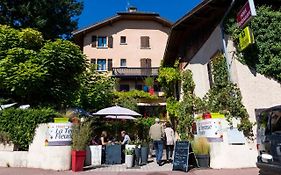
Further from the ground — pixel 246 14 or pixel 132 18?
pixel 132 18

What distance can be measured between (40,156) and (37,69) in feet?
14.6

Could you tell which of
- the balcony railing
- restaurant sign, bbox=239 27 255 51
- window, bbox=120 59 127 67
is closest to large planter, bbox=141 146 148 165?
restaurant sign, bbox=239 27 255 51

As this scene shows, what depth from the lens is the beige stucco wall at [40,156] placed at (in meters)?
10.7

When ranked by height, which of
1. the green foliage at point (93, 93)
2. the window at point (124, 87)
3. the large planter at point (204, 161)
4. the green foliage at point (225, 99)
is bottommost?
the large planter at point (204, 161)

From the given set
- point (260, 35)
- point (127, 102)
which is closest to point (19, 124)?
point (260, 35)

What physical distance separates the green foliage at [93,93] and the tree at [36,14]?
1056cm

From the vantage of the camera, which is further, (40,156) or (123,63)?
(123,63)

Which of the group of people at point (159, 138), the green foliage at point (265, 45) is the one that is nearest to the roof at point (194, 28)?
the green foliage at point (265, 45)

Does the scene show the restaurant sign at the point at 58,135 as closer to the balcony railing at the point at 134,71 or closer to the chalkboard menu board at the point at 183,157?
the chalkboard menu board at the point at 183,157

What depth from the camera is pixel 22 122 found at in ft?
38.4

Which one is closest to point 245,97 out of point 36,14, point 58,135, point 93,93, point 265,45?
point 265,45

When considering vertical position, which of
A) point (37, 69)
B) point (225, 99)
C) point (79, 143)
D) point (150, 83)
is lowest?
point (79, 143)

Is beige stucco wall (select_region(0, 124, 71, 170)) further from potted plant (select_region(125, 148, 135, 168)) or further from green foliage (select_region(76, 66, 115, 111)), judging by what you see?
green foliage (select_region(76, 66, 115, 111))

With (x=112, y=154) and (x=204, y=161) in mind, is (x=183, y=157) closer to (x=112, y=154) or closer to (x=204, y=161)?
(x=204, y=161)
